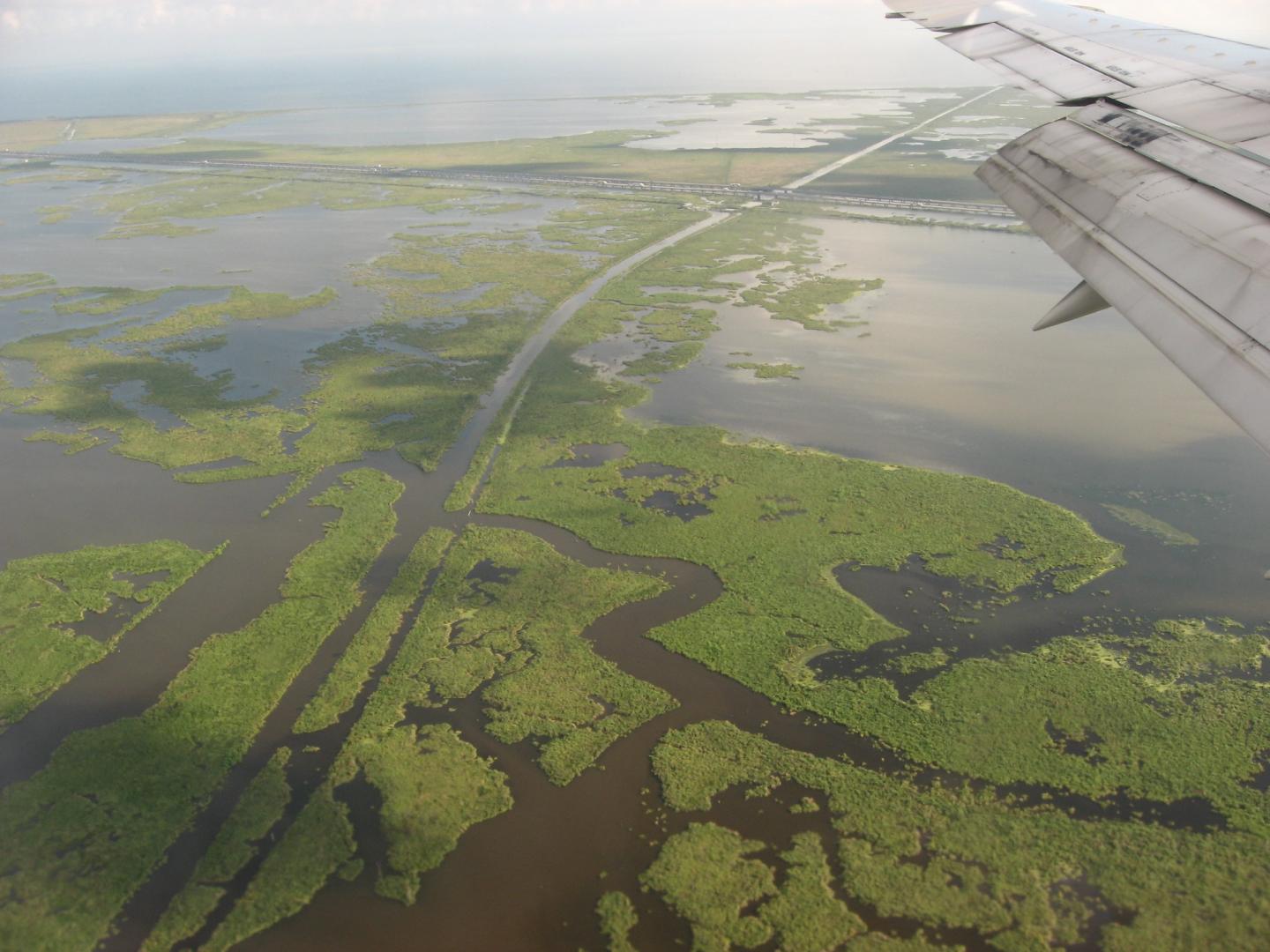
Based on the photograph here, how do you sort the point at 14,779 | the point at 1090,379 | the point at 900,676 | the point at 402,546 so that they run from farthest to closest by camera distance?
the point at 1090,379
the point at 402,546
the point at 900,676
the point at 14,779

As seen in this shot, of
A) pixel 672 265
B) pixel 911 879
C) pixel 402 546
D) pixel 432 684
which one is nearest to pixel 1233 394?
pixel 911 879

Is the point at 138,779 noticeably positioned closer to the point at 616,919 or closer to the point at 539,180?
the point at 616,919

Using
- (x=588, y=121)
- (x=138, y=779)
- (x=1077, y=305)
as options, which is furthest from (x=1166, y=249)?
(x=588, y=121)

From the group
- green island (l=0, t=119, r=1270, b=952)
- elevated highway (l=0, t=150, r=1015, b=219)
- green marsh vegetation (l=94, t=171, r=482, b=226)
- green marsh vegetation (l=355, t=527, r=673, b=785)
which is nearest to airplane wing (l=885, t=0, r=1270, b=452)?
green island (l=0, t=119, r=1270, b=952)

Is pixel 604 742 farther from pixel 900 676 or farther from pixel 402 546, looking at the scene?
pixel 402 546

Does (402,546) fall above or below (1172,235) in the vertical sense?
below

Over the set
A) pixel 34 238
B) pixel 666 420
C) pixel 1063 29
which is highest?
pixel 1063 29

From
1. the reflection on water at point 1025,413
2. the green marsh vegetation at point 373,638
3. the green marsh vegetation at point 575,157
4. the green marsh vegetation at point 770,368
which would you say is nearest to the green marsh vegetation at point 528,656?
the green marsh vegetation at point 373,638
